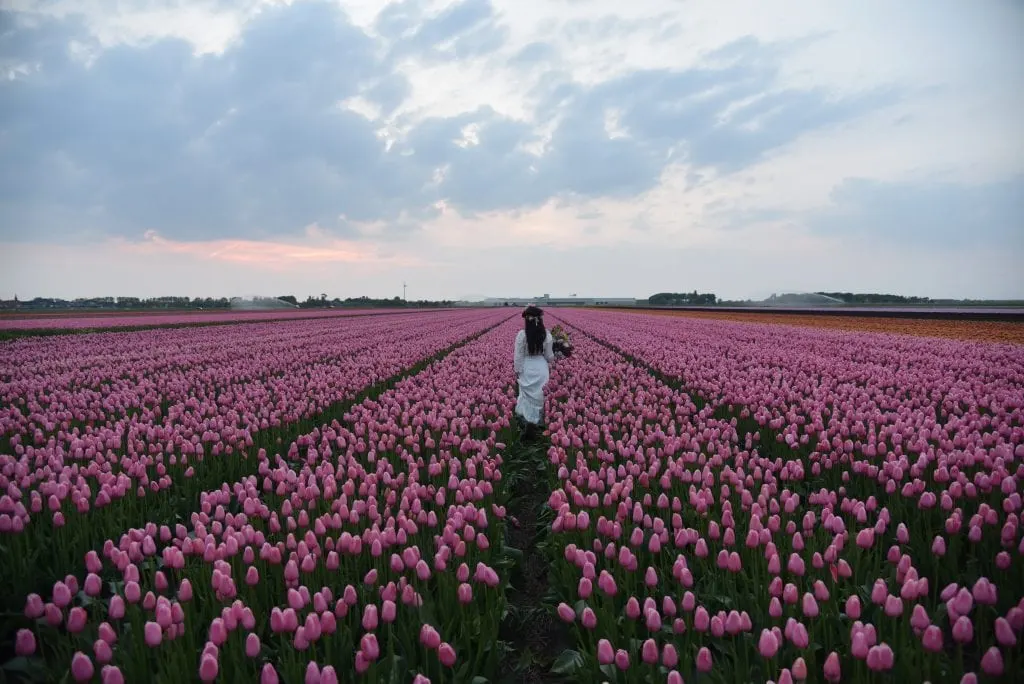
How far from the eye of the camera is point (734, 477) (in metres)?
4.99

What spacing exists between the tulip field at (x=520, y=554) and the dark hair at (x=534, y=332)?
4.93 ft

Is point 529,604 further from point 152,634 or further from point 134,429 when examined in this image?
point 134,429

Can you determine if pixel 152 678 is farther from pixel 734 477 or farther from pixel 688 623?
pixel 734 477

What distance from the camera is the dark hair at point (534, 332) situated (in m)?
9.76

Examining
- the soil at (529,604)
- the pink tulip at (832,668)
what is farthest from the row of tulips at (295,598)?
the pink tulip at (832,668)

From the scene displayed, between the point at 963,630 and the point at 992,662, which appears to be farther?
the point at 963,630

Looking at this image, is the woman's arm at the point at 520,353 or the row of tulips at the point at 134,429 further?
the woman's arm at the point at 520,353

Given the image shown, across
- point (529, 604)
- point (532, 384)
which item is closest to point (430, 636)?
point (529, 604)

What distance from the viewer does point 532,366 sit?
966 centimetres

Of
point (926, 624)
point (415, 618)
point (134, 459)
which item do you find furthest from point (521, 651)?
point (134, 459)

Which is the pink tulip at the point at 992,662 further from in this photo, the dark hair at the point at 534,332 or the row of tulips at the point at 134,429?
the dark hair at the point at 534,332

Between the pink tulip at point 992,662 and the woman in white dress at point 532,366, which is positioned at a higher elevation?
the woman in white dress at point 532,366

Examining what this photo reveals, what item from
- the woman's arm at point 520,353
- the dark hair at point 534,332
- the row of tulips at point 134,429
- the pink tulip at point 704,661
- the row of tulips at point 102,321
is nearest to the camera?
the pink tulip at point 704,661

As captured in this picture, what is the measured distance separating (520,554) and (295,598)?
7.36ft
